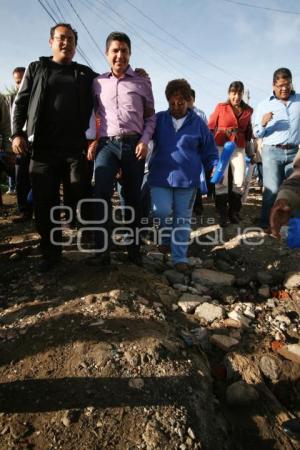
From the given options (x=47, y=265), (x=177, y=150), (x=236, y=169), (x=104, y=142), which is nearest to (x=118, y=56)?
(x=104, y=142)

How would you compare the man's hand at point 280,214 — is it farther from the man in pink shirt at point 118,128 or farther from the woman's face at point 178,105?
the woman's face at point 178,105

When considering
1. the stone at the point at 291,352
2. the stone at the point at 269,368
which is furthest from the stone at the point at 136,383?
the stone at the point at 291,352

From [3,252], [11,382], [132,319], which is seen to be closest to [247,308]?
[132,319]

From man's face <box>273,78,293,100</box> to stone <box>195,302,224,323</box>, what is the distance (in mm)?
2806

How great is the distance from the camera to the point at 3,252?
3.75 m

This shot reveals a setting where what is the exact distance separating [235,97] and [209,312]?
112 inches

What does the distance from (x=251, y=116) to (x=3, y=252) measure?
135 inches

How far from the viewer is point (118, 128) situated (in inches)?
119

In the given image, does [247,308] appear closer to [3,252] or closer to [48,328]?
[48,328]

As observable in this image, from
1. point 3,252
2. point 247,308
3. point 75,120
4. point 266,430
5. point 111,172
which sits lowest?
point 266,430

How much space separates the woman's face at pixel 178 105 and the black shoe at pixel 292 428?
8.30 ft

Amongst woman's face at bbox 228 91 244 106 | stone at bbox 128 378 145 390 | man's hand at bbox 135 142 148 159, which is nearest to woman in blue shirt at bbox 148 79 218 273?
man's hand at bbox 135 142 148 159

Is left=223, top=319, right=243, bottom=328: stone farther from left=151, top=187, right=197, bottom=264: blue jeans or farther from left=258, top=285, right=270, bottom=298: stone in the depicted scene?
left=151, top=187, right=197, bottom=264: blue jeans

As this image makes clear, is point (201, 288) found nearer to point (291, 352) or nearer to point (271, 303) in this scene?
point (271, 303)
